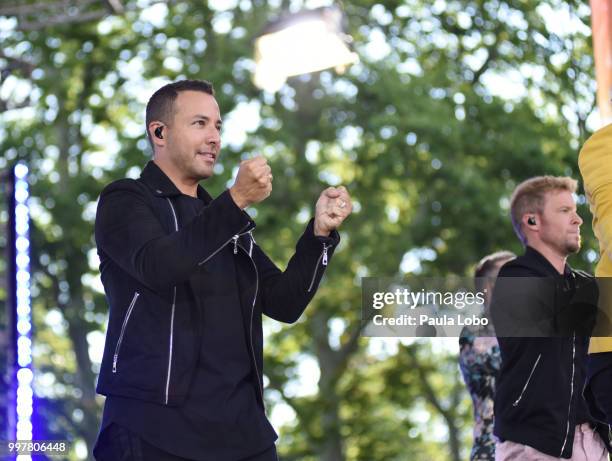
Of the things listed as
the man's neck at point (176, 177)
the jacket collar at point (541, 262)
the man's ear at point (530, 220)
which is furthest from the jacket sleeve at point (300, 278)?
the man's ear at point (530, 220)

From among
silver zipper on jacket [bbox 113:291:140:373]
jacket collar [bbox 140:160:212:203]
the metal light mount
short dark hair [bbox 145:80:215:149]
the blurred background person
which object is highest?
the metal light mount

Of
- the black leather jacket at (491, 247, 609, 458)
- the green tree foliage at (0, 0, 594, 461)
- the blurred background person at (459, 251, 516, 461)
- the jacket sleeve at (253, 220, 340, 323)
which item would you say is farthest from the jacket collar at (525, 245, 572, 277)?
the green tree foliage at (0, 0, 594, 461)

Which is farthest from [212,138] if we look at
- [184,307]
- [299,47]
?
[299,47]

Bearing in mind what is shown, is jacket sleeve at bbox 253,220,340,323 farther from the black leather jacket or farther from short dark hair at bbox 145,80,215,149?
the black leather jacket

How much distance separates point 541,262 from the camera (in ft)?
14.7

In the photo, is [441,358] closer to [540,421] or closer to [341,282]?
[341,282]

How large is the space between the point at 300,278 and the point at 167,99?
63 cm

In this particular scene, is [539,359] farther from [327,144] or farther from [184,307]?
[327,144]

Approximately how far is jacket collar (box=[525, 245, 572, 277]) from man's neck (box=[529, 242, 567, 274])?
0.02 m

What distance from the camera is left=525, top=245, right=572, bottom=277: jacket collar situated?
175 inches

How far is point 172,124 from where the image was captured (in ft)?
11.1

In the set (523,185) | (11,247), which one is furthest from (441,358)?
(523,185)

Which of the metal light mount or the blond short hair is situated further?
the metal light mount

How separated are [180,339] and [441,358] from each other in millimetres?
21871
